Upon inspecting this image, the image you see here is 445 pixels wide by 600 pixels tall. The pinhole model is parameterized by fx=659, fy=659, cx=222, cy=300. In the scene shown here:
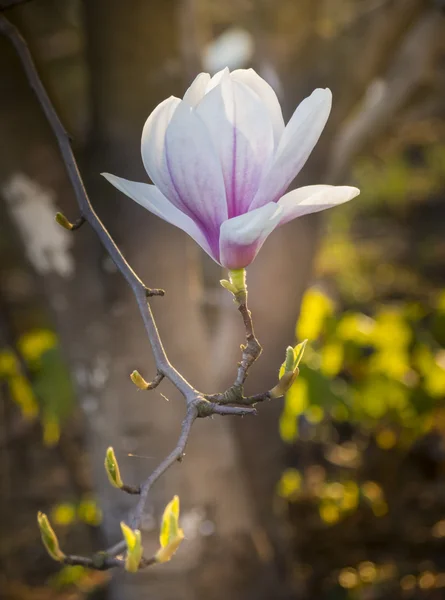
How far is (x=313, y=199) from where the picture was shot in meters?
0.42

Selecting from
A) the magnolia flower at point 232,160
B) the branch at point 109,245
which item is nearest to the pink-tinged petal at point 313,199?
the magnolia flower at point 232,160

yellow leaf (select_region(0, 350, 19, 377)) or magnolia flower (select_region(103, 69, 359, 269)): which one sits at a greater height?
magnolia flower (select_region(103, 69, 359, 269))

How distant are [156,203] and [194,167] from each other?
4 cm

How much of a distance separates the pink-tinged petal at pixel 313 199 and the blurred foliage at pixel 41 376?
1174mm

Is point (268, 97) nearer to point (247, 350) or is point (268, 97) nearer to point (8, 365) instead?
point (247, 350)

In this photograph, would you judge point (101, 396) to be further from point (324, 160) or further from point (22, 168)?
point (324, 160)

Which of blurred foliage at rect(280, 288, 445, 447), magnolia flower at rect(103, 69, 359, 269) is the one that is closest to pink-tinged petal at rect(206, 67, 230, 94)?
magnolia flower at rect(103, 69, 359, 269)

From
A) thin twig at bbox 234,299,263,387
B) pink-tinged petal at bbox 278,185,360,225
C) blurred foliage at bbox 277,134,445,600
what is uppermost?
pink-tinged petal at bbox 278,185,360,225

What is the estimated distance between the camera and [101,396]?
47.5 inches

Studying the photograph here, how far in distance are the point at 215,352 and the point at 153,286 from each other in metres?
0.30

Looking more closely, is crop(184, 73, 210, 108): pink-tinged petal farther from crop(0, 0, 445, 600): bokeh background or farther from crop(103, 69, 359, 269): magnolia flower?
crop(0, 0, 445, 600): bokeh background

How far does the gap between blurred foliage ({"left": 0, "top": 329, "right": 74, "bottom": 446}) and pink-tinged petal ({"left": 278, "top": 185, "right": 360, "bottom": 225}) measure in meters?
1.17

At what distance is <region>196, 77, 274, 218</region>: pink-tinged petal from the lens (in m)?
0.41

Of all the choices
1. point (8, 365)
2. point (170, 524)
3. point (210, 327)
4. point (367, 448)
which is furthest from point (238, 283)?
point (367, 448)
